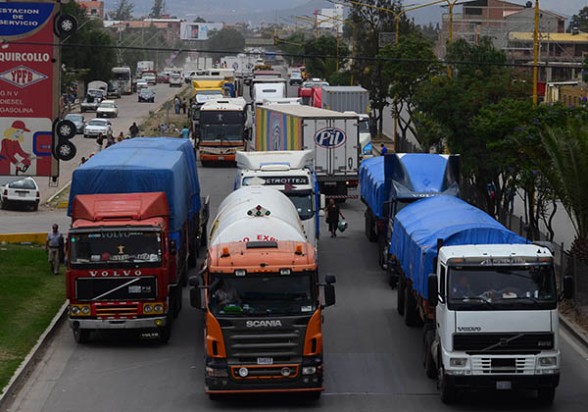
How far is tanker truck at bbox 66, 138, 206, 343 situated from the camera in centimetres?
2511

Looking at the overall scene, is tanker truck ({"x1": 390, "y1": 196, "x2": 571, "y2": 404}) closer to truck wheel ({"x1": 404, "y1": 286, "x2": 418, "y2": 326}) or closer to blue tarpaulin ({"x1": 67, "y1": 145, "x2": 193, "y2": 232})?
truck wheel ({"x1": 404, "y1": 286, "x2": 418, "y2": 326})

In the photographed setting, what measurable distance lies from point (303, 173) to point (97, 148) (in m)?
39.8

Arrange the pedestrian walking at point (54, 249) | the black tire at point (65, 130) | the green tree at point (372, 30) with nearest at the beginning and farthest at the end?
the black tire at point (65, 130) → the pedestrian walking at point (54, 249) → the green tree at point (372, 30)

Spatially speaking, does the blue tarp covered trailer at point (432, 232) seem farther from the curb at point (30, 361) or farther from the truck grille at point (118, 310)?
the curb at point (30, 361)

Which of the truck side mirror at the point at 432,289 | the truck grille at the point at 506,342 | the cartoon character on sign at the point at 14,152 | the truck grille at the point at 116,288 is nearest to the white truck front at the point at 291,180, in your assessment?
the cartoon character on sign at the point at 14,152

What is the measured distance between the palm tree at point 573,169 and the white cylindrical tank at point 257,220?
22.0 feet

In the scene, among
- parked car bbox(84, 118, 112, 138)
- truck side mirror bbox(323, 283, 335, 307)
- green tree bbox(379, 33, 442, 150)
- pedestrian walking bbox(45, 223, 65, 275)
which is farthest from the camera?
parked car bbox(84, 118, 112, 138)

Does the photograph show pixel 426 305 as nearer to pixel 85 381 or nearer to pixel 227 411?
pixel 227 411

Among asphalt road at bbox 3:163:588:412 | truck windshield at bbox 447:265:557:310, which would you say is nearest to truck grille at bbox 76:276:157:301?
asphalt road at bbox 3:163:588:412

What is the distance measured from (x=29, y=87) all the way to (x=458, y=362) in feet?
54.8

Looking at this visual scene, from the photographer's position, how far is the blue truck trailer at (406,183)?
32531mm

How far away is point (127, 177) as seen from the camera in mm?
27844

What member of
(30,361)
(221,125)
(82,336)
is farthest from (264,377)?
(221,125)

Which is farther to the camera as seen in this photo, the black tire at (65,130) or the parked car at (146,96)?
the parked car at (146,96)
